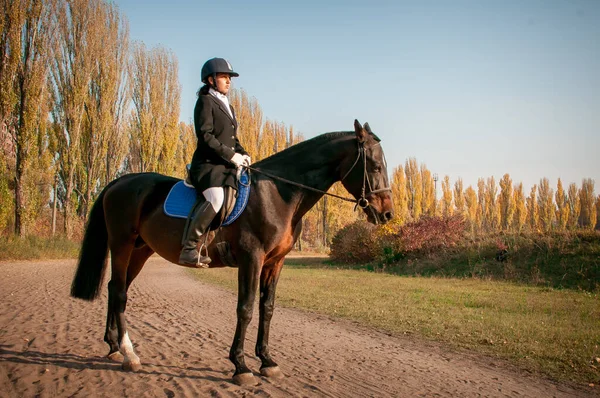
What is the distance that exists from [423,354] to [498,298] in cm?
644

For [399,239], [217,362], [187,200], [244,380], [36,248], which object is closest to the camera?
[244,380]

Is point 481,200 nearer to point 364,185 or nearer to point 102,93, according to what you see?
point 102,93

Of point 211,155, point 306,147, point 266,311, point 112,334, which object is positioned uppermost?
point 306,147

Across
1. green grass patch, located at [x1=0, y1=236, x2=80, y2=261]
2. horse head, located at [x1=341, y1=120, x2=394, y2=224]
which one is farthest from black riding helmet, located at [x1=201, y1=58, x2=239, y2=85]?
green grass patch, located at [x1=0, y1=236, x2=80, y2=261]

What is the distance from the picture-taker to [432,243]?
70.6ft

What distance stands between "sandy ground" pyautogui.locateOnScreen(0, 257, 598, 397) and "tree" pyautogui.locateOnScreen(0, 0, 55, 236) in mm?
19195

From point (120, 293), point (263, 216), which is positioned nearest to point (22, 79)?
point (120, 293)

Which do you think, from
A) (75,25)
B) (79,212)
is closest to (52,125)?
(75,25)

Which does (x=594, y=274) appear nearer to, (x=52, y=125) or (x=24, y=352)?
(x=24, y=352)

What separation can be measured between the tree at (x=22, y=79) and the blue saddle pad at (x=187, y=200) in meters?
23.7

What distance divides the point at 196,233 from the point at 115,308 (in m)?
1.74

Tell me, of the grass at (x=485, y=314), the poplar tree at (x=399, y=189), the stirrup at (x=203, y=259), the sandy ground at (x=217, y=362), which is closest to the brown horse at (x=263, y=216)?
the stirrup at (x=203, y=259)

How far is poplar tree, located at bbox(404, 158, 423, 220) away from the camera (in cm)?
5944

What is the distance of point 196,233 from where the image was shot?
4816mm
